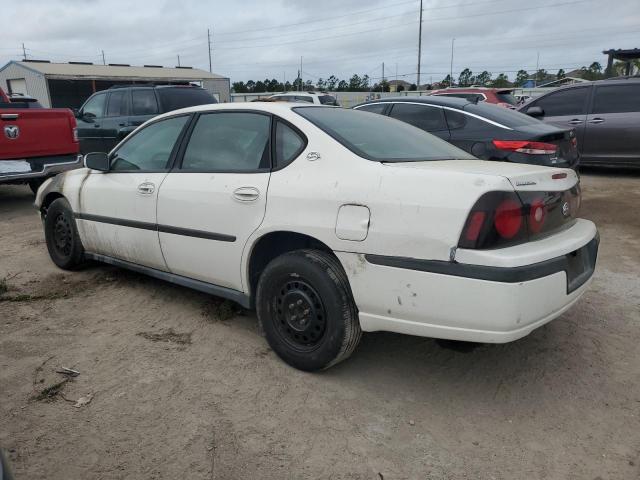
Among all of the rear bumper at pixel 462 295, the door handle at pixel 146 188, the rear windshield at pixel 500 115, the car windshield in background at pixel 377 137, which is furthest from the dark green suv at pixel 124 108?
the rear bumper at pixel 462 295

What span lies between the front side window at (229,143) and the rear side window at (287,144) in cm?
8

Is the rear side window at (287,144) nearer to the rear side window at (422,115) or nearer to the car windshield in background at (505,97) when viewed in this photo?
the rear side window at (422,115)

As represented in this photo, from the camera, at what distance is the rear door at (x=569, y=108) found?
969 cm

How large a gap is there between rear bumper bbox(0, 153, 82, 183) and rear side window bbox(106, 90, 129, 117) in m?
2.03

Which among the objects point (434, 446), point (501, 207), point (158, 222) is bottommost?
point (434, 446)

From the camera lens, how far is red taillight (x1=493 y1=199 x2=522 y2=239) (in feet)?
8.14

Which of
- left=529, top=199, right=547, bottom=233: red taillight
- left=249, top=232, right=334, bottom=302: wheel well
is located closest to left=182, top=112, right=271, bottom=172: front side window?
left=249, top=232, right=334, bottom=302: wheel well

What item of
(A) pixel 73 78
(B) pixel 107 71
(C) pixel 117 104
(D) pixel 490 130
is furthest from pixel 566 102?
(B) pixel 107 71

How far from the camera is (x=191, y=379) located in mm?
3102

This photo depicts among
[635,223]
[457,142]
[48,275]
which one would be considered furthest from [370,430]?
[635,223]

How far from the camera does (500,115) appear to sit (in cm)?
659

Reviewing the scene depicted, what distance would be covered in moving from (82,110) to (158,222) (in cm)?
803

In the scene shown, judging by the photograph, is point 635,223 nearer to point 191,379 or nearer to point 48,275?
point 191,379

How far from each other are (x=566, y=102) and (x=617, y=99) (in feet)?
2.74
